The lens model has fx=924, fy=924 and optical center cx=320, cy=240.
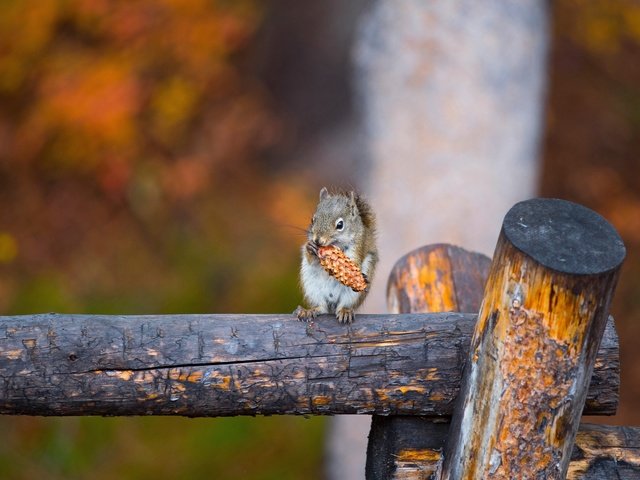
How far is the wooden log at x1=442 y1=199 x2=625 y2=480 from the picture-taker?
7.61ft

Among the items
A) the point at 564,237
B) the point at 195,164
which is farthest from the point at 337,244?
the point at 195,164

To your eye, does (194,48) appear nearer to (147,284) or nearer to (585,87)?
(147,284)

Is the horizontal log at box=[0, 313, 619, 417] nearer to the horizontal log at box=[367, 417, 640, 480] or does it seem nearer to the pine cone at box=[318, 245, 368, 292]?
the horizontal log at box=[367, 417, 640, 480]

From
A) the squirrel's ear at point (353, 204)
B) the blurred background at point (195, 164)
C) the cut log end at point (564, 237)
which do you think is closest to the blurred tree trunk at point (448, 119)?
the blurred background at point (195, 164)

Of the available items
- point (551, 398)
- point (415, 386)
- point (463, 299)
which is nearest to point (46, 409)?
point (415, 386)

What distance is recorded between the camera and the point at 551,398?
2.38 m

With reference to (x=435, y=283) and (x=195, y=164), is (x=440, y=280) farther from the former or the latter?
(x=195, y=164)

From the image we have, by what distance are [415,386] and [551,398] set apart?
42 cm

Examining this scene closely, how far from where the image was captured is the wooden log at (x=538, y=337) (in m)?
2.32

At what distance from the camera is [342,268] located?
3.05 metres

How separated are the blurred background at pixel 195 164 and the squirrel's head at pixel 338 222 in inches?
115

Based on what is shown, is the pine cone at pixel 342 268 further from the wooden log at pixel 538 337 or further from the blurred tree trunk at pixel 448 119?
the blurred tree trunk at pixel 448 119

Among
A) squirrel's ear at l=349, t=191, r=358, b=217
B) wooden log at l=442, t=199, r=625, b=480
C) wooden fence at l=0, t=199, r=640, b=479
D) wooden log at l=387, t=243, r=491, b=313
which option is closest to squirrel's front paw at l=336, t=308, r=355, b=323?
wooden fence at l=0, t=199, r=640, b=479

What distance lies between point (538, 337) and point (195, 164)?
572 cm
